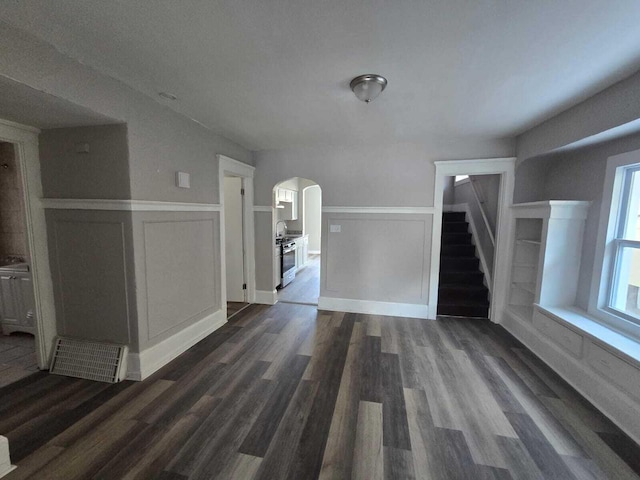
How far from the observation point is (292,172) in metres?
3.95

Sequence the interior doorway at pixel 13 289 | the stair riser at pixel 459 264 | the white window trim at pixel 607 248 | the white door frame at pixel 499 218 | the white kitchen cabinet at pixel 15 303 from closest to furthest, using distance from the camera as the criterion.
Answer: the white window trim at pixel 607 248
the interior doorway at pixel 13 289
the white kitchen cabinet at pixel 15 303
the white door frame at pixel 499 218
the stair riser at pixel 459 264

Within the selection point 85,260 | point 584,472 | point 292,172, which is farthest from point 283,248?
point 584,472

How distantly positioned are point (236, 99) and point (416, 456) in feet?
9.61

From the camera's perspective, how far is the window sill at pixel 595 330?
185cm

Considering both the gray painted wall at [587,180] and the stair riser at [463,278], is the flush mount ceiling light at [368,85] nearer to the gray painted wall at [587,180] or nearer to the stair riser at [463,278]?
the gray painted wall at [587,180]

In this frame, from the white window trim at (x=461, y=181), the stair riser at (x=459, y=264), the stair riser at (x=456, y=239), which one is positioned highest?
the white window trim at (x=461, y=181)

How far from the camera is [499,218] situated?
11.3 feet

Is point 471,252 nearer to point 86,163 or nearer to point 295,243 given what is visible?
point 295,243

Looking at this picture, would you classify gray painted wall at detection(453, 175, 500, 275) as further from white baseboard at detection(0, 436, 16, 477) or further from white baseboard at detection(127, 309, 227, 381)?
white baseboard at detection(0, 436, 16, 477)

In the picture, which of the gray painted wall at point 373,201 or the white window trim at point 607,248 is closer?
the white window trim at point 607,248

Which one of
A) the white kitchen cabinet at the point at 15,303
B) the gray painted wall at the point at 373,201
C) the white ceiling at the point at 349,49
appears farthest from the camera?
the gray painted wall at the point at 373,201

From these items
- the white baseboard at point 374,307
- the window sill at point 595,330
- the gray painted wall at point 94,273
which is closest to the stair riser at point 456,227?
the white baseboard at point 374,307

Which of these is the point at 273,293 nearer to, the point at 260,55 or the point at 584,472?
the point at 260,55

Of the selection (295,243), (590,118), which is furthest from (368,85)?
(295,243)
